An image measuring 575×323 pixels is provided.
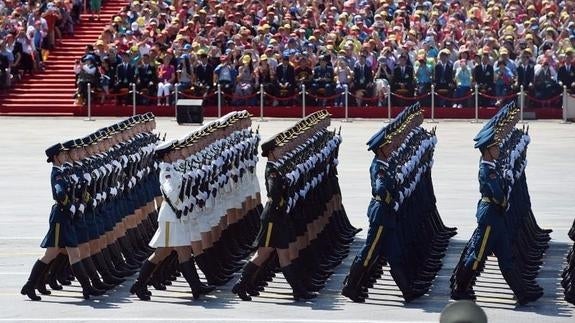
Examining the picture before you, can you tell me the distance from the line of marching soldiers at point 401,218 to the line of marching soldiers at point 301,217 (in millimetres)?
671

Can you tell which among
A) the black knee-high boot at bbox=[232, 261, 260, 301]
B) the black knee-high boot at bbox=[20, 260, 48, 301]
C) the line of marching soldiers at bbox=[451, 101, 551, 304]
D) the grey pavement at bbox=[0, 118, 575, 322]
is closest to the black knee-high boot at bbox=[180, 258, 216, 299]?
the grey pavement at bbox=[0, 118, 575, 322]

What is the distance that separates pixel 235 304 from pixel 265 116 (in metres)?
22.5

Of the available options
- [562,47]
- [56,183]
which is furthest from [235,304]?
[562,47]

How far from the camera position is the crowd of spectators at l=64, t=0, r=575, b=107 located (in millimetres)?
38312

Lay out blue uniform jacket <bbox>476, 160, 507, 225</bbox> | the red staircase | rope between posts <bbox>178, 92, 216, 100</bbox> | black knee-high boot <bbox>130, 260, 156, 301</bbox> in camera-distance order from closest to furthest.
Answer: blue uniform jacket <bbox>476, 160, 507, 225</bbox> < black knee-high boot <bbox>130, 260, 156, 301</bbox> < rope between posts <bbox>178, 92, 216, 100</bbox> < the red staircase

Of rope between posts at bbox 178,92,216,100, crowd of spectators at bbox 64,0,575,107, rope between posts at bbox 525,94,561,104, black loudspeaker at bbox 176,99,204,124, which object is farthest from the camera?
rope between posts at bbox 178,92,216,100

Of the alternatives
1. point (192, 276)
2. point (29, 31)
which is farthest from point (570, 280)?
point (29, 31)

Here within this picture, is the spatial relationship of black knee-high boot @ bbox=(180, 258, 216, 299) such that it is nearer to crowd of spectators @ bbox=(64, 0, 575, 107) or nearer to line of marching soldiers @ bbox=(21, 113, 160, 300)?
line of marching soldiers @ bbox=(21, 113, 160, 300)

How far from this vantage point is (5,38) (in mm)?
40781

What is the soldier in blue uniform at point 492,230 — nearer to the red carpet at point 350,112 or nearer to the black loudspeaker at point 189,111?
the black loudspeaker at point 189,111

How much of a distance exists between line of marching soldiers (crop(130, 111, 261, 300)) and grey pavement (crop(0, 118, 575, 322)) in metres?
→ 0.29

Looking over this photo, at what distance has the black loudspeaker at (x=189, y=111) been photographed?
36844 millimetres

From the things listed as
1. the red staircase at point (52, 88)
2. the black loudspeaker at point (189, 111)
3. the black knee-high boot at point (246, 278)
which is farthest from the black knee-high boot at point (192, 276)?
the red staircase at point (52, 88)

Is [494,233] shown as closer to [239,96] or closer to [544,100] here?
[544,100]
